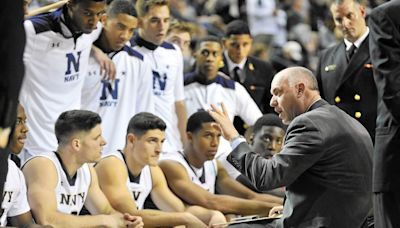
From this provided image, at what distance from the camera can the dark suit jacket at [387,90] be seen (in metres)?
5.44

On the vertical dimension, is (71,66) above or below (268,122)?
above

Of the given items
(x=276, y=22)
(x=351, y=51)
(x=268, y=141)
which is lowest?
(x=268, y=141)

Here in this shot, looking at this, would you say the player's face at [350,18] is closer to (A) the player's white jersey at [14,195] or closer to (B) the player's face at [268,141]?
(B) the player's face at [268,141]

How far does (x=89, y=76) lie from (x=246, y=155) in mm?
2620

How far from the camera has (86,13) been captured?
7.33m

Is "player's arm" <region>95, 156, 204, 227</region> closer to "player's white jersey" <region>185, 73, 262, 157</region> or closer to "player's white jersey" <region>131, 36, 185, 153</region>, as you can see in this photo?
"player's white jersey" <region>131, 36, 185, 153</region>

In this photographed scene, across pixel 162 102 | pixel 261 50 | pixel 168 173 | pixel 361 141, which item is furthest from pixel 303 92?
pixel 261 50

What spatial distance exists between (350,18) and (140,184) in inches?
89.2

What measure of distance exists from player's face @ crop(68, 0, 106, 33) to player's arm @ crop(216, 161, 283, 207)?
6.78ft

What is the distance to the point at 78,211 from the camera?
703 centimetres

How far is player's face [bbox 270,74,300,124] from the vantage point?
5.87 m

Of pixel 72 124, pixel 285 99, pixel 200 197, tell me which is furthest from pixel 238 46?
pixel 285 99

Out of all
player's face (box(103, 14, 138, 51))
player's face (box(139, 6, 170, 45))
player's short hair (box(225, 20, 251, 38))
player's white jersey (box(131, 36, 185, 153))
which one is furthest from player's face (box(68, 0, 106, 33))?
player's short hair (box(225, 20, 251, 38))

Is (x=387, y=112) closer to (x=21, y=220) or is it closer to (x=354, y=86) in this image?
(x=21, y=220)
